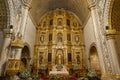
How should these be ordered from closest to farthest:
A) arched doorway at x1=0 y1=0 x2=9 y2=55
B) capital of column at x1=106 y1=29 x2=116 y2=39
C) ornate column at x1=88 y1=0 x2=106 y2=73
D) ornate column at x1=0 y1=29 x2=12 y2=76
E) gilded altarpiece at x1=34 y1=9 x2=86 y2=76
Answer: ornate column at x1=0 y1=29 x2=12 y2=76, capital of column at x1=106 y1=29 x2=116 y2=39, ornate column at x1=88 y1=0 x2=106 y2=73, arched doorway at x1=0 y1=0 x2=9 y2=55, gilded altarpiece at x1=34 y1=9 x2=86 y2=76

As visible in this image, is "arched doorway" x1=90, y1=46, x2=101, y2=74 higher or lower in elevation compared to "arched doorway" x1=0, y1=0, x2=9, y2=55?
lower

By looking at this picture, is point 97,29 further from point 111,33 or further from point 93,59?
point 93,59

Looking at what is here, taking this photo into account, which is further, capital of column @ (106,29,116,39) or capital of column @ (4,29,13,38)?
capital of column @ (4,29,13,38)

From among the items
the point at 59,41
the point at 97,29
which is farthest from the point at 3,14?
the point at 59,41

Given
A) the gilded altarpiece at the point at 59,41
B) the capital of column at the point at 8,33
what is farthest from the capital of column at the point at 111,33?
the capital of column at the point at 8,33

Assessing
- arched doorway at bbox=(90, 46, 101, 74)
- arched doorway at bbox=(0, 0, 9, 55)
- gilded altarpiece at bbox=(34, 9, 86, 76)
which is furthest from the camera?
gilded altarpiece at bbox=(34, 9, 86, 76)

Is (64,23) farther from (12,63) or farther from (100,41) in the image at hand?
(12,63)

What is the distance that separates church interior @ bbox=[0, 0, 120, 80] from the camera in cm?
948

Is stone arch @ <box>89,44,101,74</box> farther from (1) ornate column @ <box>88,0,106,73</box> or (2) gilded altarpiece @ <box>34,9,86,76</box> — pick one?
(1) ornate column @ <box>88,0,106,73</box>

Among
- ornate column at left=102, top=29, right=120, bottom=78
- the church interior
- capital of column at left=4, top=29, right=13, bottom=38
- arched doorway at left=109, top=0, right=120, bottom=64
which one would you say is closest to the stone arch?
the church interior

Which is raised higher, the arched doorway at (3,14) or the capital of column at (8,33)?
the arched doorway at (3,14)

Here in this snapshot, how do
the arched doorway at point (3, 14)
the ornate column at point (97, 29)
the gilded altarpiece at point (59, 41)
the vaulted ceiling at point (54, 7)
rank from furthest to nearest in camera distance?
the gilded altarpiece at point (59, 41) < the vaulted ceiling at point (54, 7) < the arched doorway at point (3, 14) < the ornate column at point (97, 29)

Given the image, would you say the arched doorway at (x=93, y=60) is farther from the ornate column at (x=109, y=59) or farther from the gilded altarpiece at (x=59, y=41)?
the ornate column at (x=109, y=59)

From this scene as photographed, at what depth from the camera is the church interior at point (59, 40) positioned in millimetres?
9477
